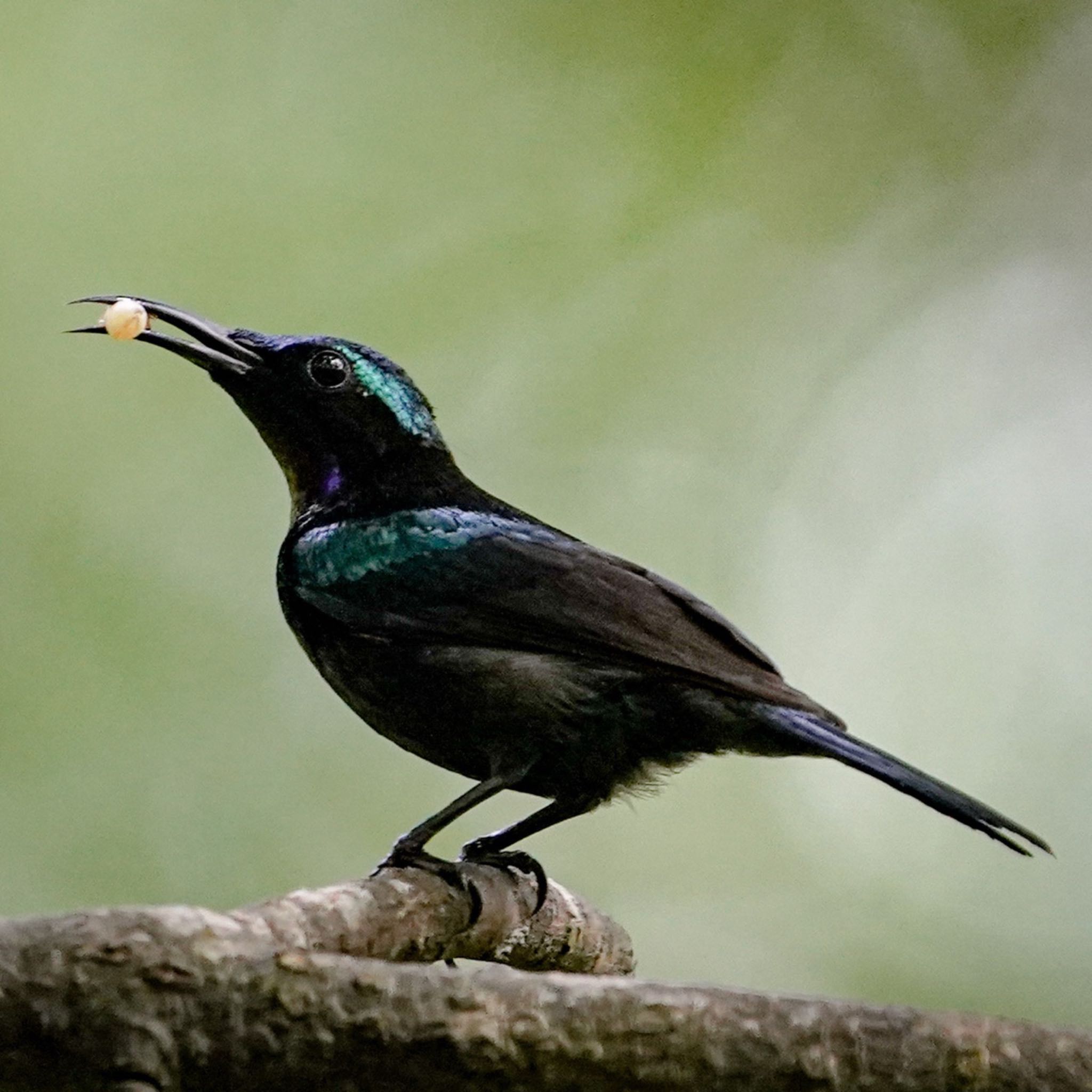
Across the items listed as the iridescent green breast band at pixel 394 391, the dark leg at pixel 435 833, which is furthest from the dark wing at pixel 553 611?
the iridescent green breast band at pixel 394 391

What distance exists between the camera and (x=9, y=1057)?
6.17 feet

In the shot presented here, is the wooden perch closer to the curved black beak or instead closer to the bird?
the bird

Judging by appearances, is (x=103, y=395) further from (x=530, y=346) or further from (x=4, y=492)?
(x=530, y=346)

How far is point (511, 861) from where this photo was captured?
361cm

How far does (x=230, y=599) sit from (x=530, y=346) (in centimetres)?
168

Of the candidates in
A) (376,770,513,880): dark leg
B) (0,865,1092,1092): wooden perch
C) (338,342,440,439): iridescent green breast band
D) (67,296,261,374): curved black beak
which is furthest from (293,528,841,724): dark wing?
(0,865,1092,1092): wooden perch

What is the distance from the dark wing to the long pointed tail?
59 mm

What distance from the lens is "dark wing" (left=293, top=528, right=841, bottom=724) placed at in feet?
11.2

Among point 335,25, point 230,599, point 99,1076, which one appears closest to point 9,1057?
point 99,1076

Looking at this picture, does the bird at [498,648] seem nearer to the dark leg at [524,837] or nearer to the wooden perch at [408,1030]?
the dark leg at [524,837]

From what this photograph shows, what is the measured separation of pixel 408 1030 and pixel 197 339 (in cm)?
231

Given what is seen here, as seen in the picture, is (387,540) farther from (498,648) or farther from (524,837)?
(524,837)

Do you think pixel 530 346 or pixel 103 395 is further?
pixel 530 346

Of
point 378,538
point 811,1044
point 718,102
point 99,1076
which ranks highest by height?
point 718,102
